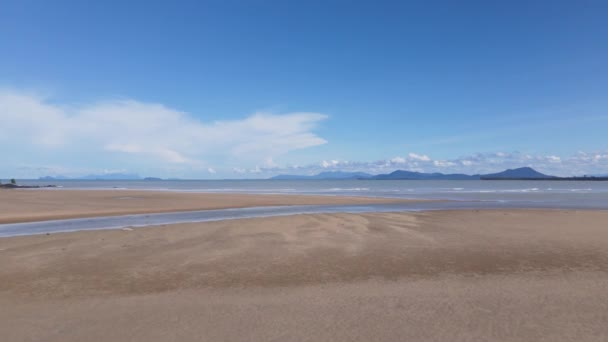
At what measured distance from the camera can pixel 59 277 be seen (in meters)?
7.92

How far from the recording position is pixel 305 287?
7148 millimetres

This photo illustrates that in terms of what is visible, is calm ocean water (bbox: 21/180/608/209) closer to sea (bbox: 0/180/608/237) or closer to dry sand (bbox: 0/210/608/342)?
sea (bbox: 0/180/608/237)

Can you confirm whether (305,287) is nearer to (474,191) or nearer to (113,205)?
(113,205)

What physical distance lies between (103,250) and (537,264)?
11914 mm

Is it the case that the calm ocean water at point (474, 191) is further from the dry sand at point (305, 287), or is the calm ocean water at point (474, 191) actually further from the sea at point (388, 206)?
the dry sand at point (305, 287)

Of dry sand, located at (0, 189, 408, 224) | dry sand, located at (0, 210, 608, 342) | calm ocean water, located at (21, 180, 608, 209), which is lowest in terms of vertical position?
dry sand, located at (0, 210, 608, 342)

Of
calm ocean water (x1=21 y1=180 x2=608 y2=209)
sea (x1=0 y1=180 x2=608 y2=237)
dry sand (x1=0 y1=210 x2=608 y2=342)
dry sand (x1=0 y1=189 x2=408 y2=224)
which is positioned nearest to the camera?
dry sand (x1=0 y1=210 x2=608 y2=342)

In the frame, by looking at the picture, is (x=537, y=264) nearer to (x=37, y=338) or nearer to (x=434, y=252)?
(x=434, y=252)

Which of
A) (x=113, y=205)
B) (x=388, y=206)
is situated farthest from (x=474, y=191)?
(x=113, y=205)

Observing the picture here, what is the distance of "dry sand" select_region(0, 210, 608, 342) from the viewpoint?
5.11 metres

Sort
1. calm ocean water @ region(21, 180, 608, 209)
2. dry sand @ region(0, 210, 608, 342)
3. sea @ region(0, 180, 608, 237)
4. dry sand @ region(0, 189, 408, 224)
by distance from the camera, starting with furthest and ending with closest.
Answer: calm ocean water @ region(21, 180, 608, 209)
dry sand @ region(0, 189, 408, 224)
sea @ region(0, 180, 608, 237)
dry sand @ region(0, 210, 608, 342)

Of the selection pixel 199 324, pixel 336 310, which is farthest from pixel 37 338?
pixel 336 310

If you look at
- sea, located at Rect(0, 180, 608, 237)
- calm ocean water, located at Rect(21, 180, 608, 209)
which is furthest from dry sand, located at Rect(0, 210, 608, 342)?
calm ocean water, located at Rect(21, 180, 608, 209)

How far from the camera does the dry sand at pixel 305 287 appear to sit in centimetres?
511
